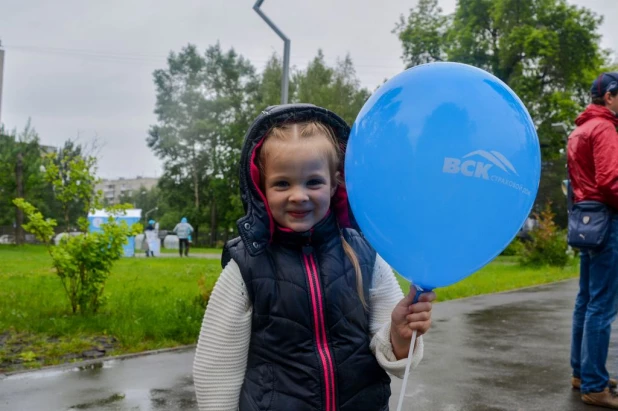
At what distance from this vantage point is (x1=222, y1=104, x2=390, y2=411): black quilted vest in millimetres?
1966

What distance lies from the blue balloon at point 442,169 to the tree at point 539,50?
31.5 metres

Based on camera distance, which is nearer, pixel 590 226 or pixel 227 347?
pixel 227 347

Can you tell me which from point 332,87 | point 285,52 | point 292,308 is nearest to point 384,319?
point 292,308

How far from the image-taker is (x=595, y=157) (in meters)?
4.13

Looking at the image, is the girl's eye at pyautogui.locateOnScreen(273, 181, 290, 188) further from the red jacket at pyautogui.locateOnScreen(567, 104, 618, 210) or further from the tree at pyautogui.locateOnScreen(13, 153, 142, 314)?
the tree at pyautogui.locateOnScreen(13, 153, 142, 314)

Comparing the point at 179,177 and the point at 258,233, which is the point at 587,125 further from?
the point at 179,177

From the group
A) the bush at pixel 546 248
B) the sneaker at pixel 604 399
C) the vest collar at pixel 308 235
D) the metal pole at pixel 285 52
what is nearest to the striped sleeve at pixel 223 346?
the vest collar at pixel 308 235

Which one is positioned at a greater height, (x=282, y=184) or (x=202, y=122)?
(x=202, y=122)

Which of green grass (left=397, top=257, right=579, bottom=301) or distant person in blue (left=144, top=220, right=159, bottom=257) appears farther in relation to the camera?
distant person in blue (left=144, top=220, right=159, bottom=257)

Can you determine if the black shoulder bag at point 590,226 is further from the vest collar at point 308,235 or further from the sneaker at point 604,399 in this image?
the vest collar at point 308,235

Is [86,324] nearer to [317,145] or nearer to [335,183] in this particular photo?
[335,183]

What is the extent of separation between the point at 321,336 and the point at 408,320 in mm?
281

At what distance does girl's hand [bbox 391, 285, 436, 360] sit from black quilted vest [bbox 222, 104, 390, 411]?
0.41 ft

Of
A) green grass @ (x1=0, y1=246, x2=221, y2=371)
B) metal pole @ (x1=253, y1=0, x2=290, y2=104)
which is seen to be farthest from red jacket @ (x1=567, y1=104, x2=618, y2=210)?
metal pole @ (x1=253, y1=0, x2=290, y2=104)
